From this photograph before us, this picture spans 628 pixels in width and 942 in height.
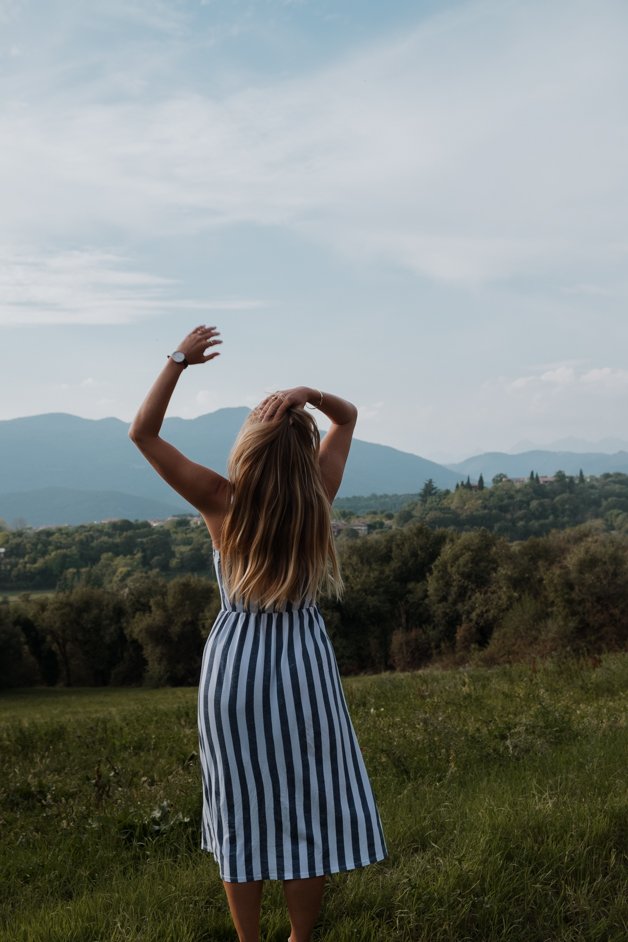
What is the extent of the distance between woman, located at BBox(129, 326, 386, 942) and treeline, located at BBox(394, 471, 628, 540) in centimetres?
7187

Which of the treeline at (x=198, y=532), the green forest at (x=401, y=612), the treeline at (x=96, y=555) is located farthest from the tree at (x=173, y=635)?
the treeline at (x=96, y=555)

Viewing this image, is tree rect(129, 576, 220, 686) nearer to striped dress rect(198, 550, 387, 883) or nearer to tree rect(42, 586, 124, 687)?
tree rect(42, 586, 124, 687)

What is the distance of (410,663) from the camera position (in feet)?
138

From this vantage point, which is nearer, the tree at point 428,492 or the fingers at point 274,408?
the fingers at point 274,408

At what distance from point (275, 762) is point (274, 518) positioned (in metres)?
0.83

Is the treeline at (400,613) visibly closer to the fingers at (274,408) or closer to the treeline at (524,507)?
the treeline at (524,507)

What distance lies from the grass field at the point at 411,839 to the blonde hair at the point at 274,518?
128 cm

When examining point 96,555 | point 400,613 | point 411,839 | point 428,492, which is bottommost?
point 96,555

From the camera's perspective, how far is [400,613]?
45438 millimetres

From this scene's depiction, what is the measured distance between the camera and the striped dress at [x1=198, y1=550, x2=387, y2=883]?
8.97 ft

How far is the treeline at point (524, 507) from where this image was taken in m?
82.1

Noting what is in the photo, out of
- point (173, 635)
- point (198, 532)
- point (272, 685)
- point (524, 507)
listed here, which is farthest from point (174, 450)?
point (198, 532)

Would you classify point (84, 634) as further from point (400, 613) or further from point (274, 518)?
point (274, 518)

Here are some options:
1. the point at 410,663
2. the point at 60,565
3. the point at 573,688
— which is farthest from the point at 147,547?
the point at 573,688
